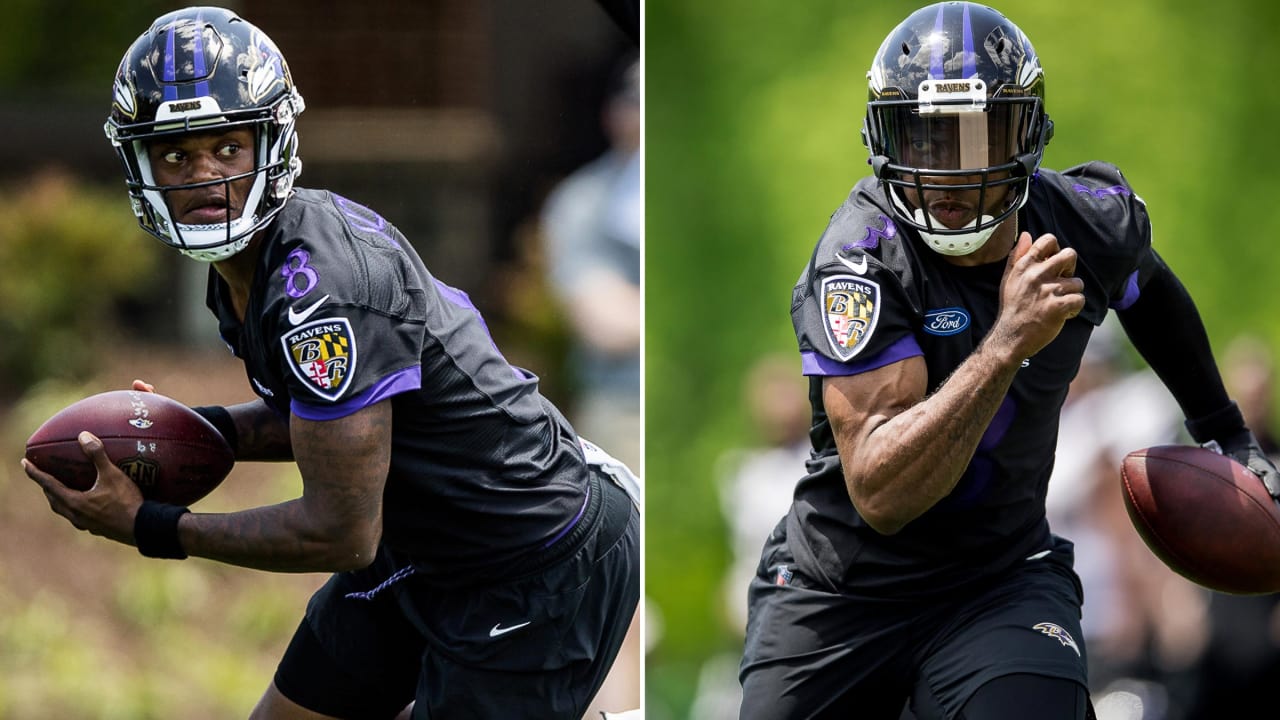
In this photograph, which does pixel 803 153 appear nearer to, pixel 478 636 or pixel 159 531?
pixel 478 636

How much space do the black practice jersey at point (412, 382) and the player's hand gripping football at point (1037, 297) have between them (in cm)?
106

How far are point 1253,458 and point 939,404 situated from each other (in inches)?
45.7

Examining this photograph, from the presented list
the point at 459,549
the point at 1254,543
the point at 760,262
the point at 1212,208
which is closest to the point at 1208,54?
the point at 1212,208

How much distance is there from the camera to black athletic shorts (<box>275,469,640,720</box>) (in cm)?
336

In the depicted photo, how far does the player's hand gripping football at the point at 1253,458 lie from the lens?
3.53 metres

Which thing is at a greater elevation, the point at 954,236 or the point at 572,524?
the point at 954,236

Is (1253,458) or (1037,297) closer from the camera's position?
(1037,297)

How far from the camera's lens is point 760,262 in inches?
240

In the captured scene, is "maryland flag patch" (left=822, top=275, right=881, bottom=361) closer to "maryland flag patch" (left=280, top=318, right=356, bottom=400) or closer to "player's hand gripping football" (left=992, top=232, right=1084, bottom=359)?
"player's hand gripping football" (left=992, top=232, right=1084, bottom=359)

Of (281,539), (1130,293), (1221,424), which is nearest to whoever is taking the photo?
(281,539)

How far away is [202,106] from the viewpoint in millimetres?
3127

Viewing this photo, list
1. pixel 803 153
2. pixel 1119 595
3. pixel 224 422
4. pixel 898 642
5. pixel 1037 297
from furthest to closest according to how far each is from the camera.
A: 1. pixel 803 153
2. pixel 1119 595
3. pixel 224 422
4. pixel 898 642
5. pixel 1037 297

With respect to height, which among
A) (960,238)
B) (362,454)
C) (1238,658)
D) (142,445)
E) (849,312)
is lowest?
(1238,658)

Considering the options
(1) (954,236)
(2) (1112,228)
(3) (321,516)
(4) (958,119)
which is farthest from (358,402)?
(2) (1112,228)
